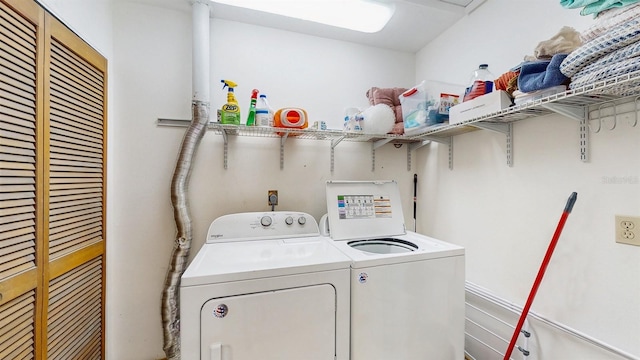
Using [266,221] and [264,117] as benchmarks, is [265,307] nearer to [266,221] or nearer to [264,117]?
[266,221]

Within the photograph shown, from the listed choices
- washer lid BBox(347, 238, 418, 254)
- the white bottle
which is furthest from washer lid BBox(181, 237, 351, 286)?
the white bottle

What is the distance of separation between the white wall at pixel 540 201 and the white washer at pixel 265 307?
3.64ft

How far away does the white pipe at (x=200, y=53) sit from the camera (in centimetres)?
173

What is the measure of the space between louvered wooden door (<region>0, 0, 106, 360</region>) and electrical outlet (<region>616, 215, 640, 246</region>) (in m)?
2.54

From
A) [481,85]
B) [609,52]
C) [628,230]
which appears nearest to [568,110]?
[609,52]

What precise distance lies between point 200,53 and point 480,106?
1.84 metres

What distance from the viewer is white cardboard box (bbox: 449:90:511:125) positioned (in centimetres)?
132

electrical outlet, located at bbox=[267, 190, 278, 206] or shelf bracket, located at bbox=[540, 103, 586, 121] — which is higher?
shelf bracket, located at bbox=[540, 103, 586, 121]

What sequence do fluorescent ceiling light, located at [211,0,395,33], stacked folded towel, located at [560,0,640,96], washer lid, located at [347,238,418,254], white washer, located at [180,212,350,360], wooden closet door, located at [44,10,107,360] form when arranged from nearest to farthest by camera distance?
stacked folded towel, located at [560,0,640,96] < white washer, located at [180,212,350,360] < wooden closet door, located at [44,10,107,360] < fluorescent ceiling light, located at [211,0,395,33] < washer lid, located at [347,238,418,254]

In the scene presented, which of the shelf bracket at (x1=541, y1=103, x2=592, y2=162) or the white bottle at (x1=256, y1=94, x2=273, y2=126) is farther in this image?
the white bottle at (x1=256, y1=94, x2=273, y2=126)

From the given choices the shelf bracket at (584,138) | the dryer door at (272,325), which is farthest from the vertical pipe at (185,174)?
the shelf bracket at (584,138)

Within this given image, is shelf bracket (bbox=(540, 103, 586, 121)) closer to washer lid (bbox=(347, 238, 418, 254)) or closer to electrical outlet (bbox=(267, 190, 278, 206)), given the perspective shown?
washer lid (bbox=(347, 238, 418, 254))

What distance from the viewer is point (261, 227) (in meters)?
1.80

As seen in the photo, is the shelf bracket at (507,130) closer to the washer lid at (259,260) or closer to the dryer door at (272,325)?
the washer lid at (259,260)
